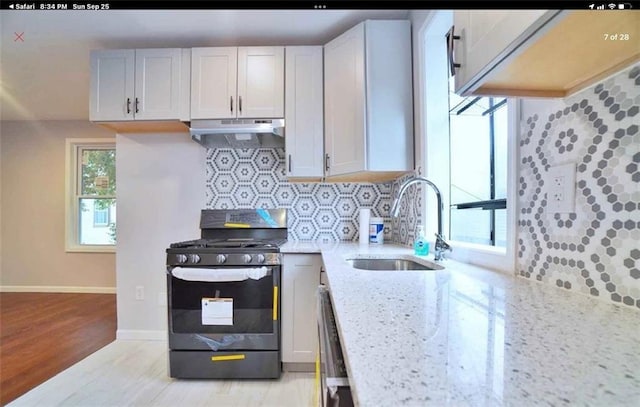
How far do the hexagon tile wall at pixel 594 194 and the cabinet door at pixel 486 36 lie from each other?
30 centimetres

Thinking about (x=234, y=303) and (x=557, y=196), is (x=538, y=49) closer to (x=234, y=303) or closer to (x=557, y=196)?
(x=557, y=196)

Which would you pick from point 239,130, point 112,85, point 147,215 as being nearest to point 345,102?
point 239,130

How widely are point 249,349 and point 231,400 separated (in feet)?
0.83

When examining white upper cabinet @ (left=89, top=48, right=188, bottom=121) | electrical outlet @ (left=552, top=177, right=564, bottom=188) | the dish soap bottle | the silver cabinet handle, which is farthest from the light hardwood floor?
white upper cabinet @ (left=89, top=48, right=188, bottom=121)

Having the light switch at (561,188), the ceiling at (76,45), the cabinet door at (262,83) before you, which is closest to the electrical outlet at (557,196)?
the light switch at (561,188)

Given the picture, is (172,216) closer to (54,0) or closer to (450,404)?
(54,0)

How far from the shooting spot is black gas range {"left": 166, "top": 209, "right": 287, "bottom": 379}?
168 centimetres

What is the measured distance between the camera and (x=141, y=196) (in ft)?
7.55

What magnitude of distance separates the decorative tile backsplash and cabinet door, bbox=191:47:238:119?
0.37 meters

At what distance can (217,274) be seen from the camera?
65.4 inches

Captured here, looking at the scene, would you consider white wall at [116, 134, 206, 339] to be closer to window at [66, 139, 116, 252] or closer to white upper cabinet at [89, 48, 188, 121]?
white upper cabinet at [89, 48, 188, 121]

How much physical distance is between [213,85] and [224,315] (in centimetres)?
149

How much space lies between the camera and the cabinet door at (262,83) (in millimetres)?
2018

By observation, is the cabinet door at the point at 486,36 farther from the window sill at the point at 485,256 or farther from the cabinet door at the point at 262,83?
the cabinet door at the point at 262,83
